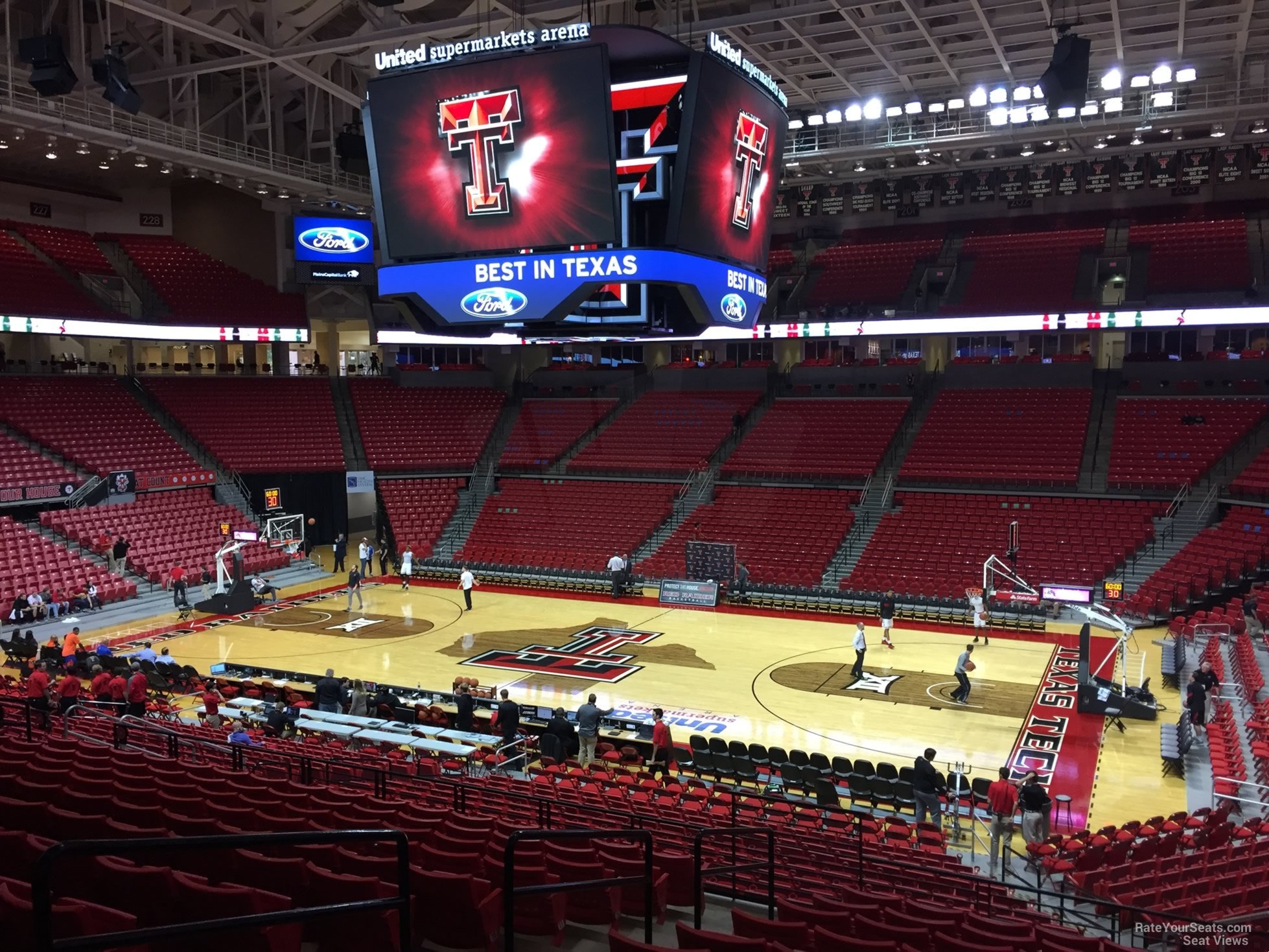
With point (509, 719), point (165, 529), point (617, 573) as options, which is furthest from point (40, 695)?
point (165, 529)

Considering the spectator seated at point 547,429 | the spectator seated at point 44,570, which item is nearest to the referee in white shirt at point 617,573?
the spectator seated at point 547,429

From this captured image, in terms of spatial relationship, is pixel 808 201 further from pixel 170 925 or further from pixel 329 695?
pixel 170 925

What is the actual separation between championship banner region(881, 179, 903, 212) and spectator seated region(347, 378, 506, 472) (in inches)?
727

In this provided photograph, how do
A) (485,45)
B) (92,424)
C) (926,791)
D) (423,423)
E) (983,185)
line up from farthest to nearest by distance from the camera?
1. (983,185)
2. (423,423)
3. (92,424)
4. (485,45)
5. (926,791)

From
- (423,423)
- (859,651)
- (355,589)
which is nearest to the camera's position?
(859,651)

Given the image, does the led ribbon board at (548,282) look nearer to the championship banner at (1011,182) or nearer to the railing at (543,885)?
the railing at (543,885)

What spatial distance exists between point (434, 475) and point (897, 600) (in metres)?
18.7

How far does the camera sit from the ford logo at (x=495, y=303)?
13.2 m

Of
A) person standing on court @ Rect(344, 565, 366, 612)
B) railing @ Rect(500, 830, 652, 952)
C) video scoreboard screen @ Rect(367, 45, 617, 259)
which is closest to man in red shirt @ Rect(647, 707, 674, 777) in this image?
video scoreboard screen @ Rect(367, 45, 617, 259)

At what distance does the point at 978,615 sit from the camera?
22.0 metres

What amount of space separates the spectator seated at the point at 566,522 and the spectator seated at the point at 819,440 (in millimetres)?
3315

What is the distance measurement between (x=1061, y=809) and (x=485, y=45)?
12702 millimetres

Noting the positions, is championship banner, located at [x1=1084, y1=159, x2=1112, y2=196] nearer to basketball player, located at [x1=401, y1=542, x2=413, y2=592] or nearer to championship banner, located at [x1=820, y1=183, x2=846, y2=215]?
A: championship banner, located at [x1=820, y1=183, x2=846, y2=215]

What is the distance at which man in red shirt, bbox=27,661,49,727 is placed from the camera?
1155 centimetres
